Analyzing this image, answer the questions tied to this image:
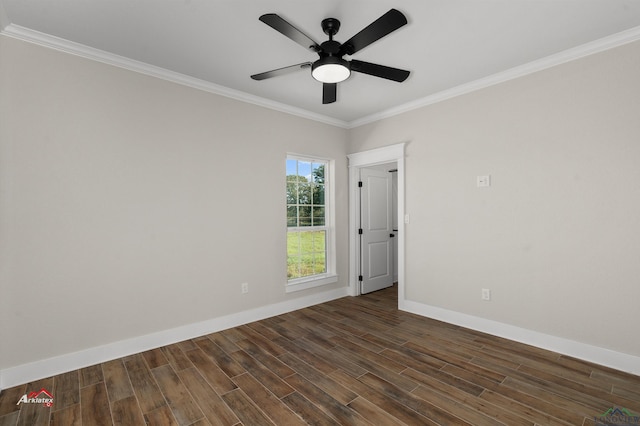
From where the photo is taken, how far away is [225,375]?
246cm

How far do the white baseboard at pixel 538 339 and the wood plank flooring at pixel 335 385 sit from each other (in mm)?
95

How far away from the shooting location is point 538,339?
9.61ft

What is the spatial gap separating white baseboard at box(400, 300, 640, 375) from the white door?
3.74 feet

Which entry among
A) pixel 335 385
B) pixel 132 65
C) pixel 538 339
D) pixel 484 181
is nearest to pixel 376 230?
pixel 484 181

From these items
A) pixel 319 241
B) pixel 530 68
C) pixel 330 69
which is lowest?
pixel 319 241

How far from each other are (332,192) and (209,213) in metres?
2.00

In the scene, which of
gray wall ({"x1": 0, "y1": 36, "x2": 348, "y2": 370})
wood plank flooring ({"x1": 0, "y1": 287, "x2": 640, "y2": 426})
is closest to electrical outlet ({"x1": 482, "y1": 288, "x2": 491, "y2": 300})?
wood plank flooring ({"x1": 0, "y1": 287, "x2": 640, "y2": 426})

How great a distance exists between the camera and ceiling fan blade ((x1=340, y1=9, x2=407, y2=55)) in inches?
67.7

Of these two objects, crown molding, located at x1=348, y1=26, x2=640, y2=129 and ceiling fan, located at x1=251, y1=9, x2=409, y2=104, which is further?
crown molding, located at x1=348, y1=26, x2=640, y2=129

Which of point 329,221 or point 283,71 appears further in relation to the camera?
point 329,221

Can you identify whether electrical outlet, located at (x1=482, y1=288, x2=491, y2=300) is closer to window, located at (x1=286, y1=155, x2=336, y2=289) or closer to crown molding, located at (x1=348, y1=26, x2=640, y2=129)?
window, located at (x1=286, y1=155, x2=336, y2=289)

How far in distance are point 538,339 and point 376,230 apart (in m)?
2.66

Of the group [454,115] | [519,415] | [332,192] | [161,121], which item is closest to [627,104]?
[454,115]

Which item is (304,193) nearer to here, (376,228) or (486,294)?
(376,228)
